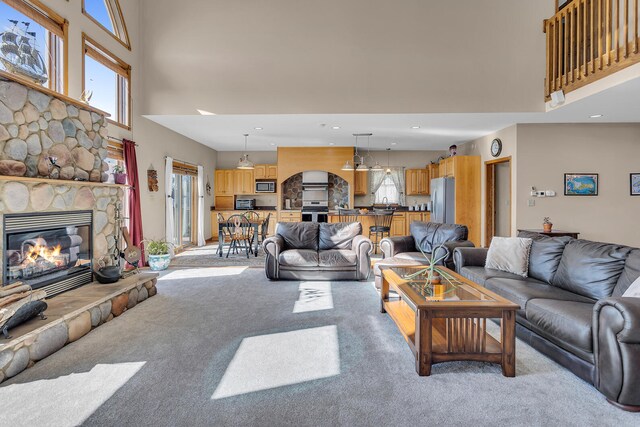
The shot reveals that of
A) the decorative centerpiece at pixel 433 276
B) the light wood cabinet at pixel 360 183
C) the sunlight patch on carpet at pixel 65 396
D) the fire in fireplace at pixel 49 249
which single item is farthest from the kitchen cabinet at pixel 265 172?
the sunlight patch on carpet at pixel 65 396

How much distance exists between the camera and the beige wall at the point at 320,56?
19.1 ft

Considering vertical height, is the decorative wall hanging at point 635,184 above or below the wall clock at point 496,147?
below

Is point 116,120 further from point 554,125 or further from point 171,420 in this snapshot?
point 554,125

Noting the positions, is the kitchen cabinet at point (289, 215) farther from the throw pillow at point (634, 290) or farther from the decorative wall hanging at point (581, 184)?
the throw pillow at point (634, 290)

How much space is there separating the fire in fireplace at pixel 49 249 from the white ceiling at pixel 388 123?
2885mm

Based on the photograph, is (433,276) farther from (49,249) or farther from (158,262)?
(158,262)

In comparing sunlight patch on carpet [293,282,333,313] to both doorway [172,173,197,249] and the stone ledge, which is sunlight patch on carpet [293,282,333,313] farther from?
doorway [172,173,197,249]

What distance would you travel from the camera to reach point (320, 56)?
5.93 meters

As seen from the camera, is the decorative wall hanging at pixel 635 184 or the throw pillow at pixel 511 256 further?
the decorative wall hanging at pixel 635 184

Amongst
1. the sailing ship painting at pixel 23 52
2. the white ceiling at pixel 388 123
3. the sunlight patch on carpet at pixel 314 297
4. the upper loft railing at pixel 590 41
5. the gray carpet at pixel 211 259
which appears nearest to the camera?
the sailing ship painting at pixel 23 52

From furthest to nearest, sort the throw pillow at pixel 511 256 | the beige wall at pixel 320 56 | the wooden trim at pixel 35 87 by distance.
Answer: the beige wall at pixel 320 56
the throw pillow at pixel 511 256
the wooden trim at pixel 35 87

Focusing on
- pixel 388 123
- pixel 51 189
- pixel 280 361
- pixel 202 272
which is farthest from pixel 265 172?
pixel 280 361

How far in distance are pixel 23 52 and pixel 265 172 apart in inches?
269

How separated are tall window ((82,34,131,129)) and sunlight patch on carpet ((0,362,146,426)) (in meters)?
3.69
